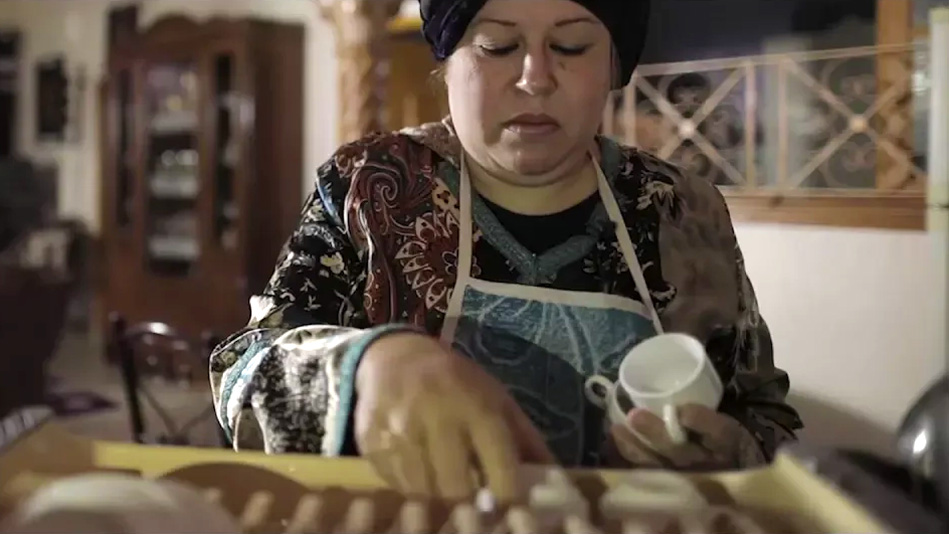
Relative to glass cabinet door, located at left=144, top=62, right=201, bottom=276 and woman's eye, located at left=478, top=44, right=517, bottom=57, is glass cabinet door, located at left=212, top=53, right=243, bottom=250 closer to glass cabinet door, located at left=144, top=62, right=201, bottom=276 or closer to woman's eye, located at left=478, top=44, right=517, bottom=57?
glass cabinet door, located at left=144, top=62, right=201, bottom=276

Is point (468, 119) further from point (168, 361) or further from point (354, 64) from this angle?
A: point (168, 361)

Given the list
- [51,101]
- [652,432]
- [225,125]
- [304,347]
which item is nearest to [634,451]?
[652,432]

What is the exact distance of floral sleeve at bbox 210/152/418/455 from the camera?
0.30 m

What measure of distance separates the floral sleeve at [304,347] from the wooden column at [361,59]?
11cm

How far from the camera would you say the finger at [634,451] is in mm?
300

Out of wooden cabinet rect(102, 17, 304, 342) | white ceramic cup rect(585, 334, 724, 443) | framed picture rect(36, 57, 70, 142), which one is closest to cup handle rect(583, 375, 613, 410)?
white ceramic cup rect(585, 334, 724, 443)

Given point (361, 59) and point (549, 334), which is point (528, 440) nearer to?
point (549, 334)

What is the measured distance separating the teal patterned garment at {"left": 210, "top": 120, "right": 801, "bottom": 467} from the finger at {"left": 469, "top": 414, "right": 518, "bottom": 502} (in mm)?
35

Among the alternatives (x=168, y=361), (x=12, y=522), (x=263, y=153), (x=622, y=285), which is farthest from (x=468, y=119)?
(x=263, y=153)

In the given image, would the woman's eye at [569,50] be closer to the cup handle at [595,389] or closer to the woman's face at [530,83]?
the woman's face at [530,83]

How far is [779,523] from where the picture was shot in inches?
10.8

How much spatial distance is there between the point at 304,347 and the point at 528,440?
0.08m

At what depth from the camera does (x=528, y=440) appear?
302 mm

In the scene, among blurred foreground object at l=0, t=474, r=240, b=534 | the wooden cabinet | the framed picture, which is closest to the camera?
blurred foreground object at l=0, t=474, r=240, b=534
